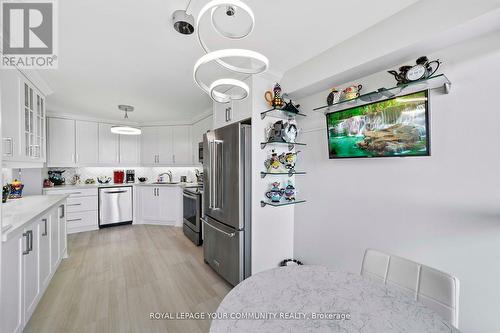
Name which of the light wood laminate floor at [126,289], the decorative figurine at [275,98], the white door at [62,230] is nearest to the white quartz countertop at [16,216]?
the white door at [62,230]

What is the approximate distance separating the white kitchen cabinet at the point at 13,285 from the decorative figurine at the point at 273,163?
2.12m

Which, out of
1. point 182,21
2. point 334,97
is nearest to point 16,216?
point 182,21

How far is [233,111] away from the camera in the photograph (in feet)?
8.11

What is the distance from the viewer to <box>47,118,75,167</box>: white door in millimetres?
4012

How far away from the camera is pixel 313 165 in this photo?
7.88 feet

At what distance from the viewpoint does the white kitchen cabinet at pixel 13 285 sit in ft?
4.33

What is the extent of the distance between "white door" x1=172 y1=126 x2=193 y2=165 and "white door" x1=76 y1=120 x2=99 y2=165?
162 centimetres

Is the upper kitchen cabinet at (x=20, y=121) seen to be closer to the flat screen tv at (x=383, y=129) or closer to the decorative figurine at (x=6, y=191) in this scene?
the decorative figurine at (x=6, y=191)

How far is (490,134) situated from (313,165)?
138 centimetres

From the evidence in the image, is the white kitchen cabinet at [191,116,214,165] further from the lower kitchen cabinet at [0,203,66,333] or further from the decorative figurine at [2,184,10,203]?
the decorative figurine at [2,184,10,203]

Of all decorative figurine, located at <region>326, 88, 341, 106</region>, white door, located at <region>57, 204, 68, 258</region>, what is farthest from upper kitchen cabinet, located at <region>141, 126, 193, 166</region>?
decorative figurine, located at <region>326, 88, 341, 106</region>

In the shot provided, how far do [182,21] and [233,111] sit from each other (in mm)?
1118

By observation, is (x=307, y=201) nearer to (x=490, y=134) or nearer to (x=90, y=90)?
(x=490, y=134)

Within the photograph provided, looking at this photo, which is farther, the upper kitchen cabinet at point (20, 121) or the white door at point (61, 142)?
the white door at point (61, 142)
